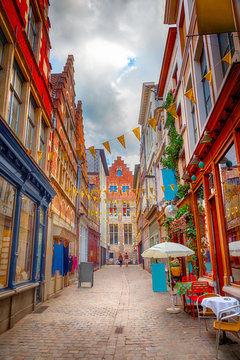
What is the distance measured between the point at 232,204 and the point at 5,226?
5324 millimetres

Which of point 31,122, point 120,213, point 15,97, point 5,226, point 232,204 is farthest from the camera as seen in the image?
point 120,213

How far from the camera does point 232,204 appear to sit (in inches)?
240

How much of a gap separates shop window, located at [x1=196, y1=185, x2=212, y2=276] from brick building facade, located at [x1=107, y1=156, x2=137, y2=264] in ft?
105

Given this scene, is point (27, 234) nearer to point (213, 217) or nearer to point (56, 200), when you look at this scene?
point (56, 200)

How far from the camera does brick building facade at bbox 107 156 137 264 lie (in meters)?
43.0

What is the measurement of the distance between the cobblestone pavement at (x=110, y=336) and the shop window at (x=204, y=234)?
1.83 m

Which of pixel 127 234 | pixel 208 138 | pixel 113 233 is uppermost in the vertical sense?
pixel 113 233

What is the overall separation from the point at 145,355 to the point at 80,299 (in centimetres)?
630

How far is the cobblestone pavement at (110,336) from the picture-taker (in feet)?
14.8

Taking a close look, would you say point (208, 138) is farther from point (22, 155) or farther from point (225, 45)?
point (22, 155)

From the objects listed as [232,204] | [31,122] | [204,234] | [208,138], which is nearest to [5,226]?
[31,122]

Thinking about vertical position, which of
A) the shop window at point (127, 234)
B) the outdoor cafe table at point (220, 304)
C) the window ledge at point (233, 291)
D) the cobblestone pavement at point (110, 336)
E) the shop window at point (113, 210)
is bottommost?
the cobblestone pavement at point (110, 336)

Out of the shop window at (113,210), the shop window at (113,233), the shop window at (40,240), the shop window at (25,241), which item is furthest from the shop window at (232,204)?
the shop window at (113,210)

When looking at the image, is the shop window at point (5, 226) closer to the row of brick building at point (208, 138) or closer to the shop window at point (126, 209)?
the row of brick building at point (208, 138)
